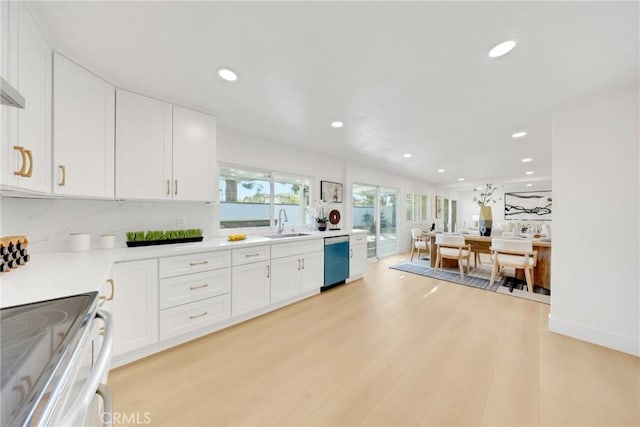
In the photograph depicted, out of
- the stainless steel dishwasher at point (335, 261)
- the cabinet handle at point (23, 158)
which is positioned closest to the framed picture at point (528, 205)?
the stainless steel dishwasher at point (335, 261)

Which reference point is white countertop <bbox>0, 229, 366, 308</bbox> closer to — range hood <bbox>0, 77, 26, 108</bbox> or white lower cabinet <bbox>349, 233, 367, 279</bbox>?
range hood <bbox>0, 77, 26, 108</bbox>

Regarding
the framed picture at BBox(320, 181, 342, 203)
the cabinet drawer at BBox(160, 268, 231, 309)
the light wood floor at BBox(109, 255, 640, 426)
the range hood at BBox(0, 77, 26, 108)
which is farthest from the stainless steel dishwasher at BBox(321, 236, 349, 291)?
the range hood at BBox(0, 77, 26, 108)

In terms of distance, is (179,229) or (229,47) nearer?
(229,47)

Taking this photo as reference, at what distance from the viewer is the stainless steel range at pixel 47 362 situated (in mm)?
450

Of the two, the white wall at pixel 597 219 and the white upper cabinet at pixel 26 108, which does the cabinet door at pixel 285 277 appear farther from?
the white wall at pixel 597 219

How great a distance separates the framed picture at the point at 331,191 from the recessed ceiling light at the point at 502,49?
3.01m

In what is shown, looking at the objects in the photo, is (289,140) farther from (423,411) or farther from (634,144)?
(634,144)

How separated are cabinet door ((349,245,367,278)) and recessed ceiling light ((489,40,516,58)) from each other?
116 inches

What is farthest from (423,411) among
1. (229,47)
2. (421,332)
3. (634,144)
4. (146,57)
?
(146,57)

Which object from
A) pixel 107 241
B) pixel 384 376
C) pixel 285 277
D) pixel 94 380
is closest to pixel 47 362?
pixel 94 380

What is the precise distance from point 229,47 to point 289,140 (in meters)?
1.96

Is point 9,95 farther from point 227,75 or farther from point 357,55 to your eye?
point 357,55

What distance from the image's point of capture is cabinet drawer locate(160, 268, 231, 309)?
195 centimetres

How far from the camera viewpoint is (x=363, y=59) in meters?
1.62
